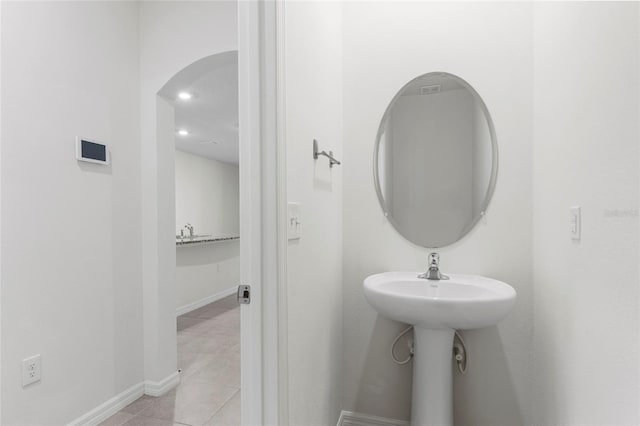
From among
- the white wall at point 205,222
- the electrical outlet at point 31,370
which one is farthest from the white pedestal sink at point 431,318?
the white wall at point 205,222

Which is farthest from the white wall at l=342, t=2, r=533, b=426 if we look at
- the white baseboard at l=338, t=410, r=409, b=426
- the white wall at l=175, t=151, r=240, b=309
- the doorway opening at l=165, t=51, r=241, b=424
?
the white wall at l=175, t=151, r=240, b=309

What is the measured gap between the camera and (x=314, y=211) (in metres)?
1.31

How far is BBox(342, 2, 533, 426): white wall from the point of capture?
5.04 ft

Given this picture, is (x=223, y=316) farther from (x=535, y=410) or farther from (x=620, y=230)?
(x=620, y=230)

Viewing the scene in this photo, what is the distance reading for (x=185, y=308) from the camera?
13.6ft

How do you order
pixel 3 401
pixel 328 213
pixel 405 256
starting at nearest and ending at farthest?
pixel 3 401 → pixel 328 213 → pixel 405 256

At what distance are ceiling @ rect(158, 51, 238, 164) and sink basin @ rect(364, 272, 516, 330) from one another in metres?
Answer: 1.59

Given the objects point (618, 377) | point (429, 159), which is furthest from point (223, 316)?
point (618, 377)

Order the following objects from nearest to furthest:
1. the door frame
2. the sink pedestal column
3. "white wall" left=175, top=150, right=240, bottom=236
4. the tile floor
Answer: the door frame, the sink pedestal column, the tile floor, "white wall" left=175, top=150, right=240, bottom=236

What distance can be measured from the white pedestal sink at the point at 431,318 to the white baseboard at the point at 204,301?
3.34 meters

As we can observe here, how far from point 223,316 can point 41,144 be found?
9.59 ft

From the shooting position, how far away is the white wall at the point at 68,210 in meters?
1.43

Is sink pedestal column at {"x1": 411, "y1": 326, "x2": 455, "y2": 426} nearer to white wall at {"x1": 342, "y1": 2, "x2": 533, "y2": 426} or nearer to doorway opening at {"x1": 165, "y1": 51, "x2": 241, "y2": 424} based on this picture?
white wall at {"x1": 342, "y1": 2, "x2": 533, "y2": 426}

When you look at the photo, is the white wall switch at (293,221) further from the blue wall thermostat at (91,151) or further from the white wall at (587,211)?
the blue wall thermostat at (91,151)
